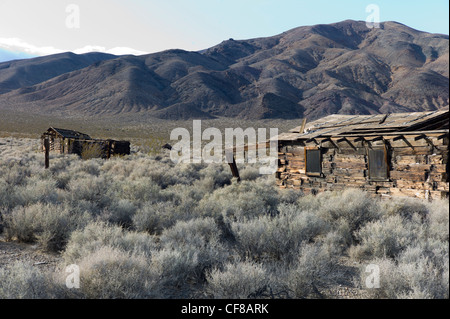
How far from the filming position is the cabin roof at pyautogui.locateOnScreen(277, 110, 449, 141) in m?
10.0

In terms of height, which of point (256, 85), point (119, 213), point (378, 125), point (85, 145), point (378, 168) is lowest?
point (119, 213)

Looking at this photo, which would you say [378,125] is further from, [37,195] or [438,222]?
[37,195]

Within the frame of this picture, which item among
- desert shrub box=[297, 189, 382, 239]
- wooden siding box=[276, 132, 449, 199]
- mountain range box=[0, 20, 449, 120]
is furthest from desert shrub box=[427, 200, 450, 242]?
mountain range box=[0, 20, 449, 120]

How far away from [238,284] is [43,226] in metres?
4.01

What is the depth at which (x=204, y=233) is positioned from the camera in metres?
6.11

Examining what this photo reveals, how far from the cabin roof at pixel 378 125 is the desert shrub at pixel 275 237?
17.9ft

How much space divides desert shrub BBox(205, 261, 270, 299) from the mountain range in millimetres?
106144

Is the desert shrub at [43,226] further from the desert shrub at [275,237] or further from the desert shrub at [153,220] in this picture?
the desert shrub at [275,237]

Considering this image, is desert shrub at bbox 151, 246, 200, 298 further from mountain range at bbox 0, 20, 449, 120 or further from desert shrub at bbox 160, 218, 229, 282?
mountain range at bbox 0, 20, 449, 120

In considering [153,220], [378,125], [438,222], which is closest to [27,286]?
[153,220]

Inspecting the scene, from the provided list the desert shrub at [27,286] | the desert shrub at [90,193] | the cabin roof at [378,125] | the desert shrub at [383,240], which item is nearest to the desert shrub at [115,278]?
the desert shrub at [27,286]

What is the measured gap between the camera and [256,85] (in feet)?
472
